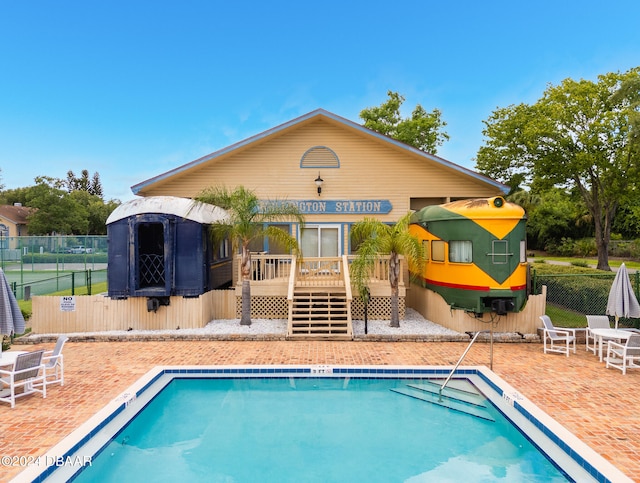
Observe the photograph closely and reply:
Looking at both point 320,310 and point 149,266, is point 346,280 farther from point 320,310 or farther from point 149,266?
point 149,266

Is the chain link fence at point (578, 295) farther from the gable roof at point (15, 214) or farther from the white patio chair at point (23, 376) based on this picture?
the gable roof at point (15, 214)

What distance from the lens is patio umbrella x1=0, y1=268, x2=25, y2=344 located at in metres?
7.62

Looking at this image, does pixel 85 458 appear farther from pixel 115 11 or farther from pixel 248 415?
pixel 115 11

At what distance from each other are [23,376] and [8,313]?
131 centimetres

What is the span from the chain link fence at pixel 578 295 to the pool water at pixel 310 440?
816 cm

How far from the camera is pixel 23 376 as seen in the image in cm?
739

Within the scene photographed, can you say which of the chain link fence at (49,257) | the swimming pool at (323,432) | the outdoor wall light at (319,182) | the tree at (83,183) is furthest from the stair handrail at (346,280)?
the tree at (83,183)

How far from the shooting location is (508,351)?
10680 millimetres

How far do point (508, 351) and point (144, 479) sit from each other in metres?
9.30

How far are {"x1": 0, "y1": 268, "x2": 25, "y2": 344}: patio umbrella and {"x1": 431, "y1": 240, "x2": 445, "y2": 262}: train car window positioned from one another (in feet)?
37.1

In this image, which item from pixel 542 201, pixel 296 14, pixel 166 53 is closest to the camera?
pixel 296 14

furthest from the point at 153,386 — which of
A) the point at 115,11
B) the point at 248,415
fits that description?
the point at 115,11

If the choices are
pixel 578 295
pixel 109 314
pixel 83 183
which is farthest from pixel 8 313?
pixel 83 183

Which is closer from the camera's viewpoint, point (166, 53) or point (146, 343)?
point (146, 343)
